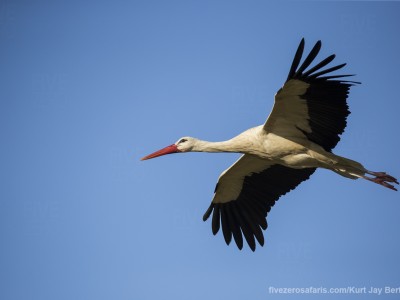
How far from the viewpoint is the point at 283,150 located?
7.65 meters

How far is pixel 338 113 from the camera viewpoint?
7371 millimetres

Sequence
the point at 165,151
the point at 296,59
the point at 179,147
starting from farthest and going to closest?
the point at 165,151
the point at 179,147
the point at 296,59

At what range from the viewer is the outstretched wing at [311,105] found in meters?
6.90

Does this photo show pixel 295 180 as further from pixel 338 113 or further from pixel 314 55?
pixel 314 55

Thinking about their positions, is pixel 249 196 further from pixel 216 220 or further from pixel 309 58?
pixel 309 58

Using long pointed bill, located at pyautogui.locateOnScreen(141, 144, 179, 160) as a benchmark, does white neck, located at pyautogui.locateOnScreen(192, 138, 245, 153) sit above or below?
below

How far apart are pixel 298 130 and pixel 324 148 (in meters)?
0.41

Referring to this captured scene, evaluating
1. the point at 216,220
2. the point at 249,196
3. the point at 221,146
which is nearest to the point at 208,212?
the point at 216,220

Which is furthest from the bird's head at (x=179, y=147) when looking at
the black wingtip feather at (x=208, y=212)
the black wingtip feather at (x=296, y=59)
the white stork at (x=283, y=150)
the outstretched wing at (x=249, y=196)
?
the black wingtip feather at (x=296, y=59)

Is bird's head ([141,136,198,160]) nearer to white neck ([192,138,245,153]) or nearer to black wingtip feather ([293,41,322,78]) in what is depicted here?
white neck ([192,138,245,153])

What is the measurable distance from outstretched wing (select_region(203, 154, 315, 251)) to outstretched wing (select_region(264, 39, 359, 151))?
99 centimetres

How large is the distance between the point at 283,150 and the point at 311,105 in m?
0.66

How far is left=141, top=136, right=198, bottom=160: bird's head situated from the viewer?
829 centimetres

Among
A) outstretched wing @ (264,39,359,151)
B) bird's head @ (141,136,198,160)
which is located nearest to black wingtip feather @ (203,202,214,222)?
bird's head @ (141,136,198,160)
